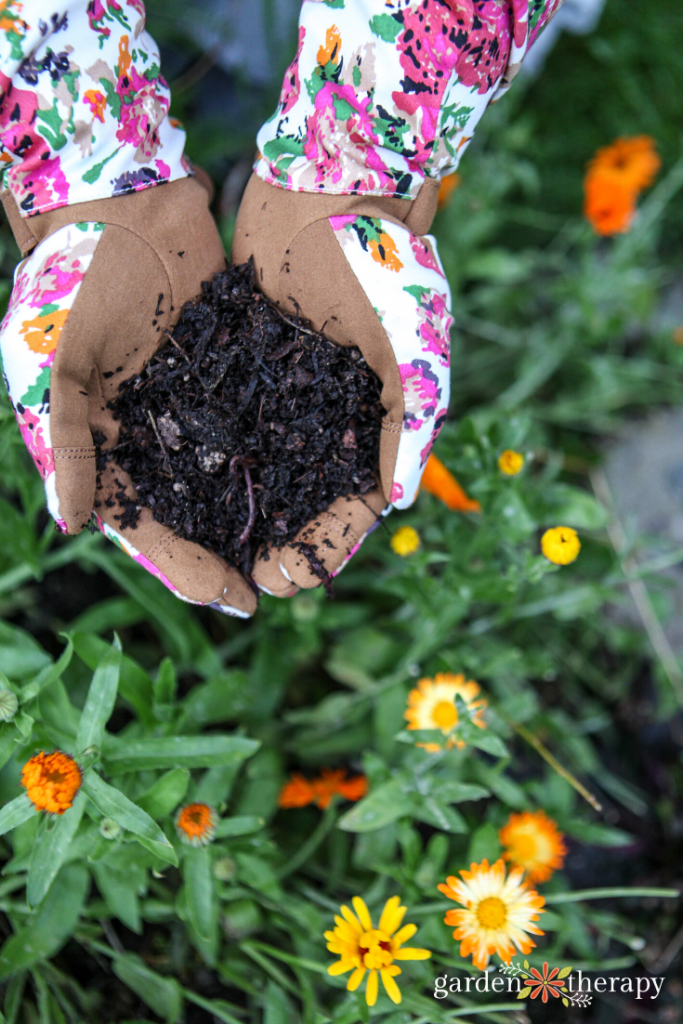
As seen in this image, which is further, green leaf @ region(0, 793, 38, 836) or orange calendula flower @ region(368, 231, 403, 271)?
orange calendula flower @ region(368, 231, 403, 271)

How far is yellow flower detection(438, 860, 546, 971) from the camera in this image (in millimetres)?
1119

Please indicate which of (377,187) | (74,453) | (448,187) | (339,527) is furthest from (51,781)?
(448,187)

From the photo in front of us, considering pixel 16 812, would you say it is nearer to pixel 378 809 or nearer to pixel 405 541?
pixel 378 809

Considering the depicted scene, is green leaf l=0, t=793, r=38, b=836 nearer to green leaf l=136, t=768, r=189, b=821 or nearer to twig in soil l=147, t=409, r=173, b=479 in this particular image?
green leaf l=136, t=768, r=189, b=821

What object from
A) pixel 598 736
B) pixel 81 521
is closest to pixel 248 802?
pixel 81 521

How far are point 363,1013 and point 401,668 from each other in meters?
0.72

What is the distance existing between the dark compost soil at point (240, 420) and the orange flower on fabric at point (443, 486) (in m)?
0.35

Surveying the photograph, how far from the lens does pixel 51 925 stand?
1.22 m

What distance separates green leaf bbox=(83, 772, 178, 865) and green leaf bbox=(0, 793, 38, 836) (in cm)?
9

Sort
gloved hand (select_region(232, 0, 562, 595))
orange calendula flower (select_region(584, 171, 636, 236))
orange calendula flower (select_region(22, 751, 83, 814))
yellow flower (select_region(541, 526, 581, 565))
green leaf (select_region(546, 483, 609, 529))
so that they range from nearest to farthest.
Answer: orange calendula flower (select_region(22, 751, 83, 814))
gloved hand (select_region(232, 0, 562, 595))
yellow flower (select_region(541, 526, 581, 565))
green leaf (select_region(546, 483, 609, 529))
orange calendula flower (select_region(584, 171, 636, 236))

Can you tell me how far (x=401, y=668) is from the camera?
5.51 feet

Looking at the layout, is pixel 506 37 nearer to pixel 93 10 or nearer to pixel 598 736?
pixel 93 10

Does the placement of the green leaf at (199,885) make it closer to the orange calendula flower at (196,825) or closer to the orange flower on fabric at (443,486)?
the orange calendula flower at (196,825)

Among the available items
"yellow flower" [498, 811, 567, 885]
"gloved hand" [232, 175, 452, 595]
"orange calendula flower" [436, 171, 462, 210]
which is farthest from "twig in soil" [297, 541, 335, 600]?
"orange calendula flower" [436, 171, 462, 210]
